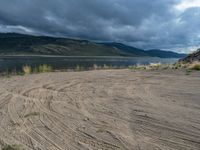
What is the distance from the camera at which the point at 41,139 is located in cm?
639

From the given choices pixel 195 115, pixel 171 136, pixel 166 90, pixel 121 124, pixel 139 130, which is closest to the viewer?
pixel 171 136

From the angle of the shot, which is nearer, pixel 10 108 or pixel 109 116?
pixel 109 116

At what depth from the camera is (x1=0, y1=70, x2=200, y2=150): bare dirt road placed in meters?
6.05

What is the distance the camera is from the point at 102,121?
7676 millimetres

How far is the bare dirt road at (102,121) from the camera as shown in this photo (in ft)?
19.8

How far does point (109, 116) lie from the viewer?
8195 mm

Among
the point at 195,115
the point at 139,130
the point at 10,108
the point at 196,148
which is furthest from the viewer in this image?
the point at 10,108

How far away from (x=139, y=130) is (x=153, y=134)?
0.42 metres

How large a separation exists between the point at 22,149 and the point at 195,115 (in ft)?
16.1

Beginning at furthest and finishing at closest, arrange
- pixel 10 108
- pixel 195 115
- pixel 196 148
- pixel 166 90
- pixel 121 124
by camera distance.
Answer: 1. pixel 166 90
2. pixel 10 108
3. pixel 195 115
4. pixel 121 124
5. pixel 196 148

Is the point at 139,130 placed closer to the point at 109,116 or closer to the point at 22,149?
the point at 109,116

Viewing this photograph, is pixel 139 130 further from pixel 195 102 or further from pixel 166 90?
pixel 166 90

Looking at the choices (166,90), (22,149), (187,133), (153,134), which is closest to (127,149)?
(153,134)

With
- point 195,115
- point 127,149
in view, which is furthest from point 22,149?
point 195,115
